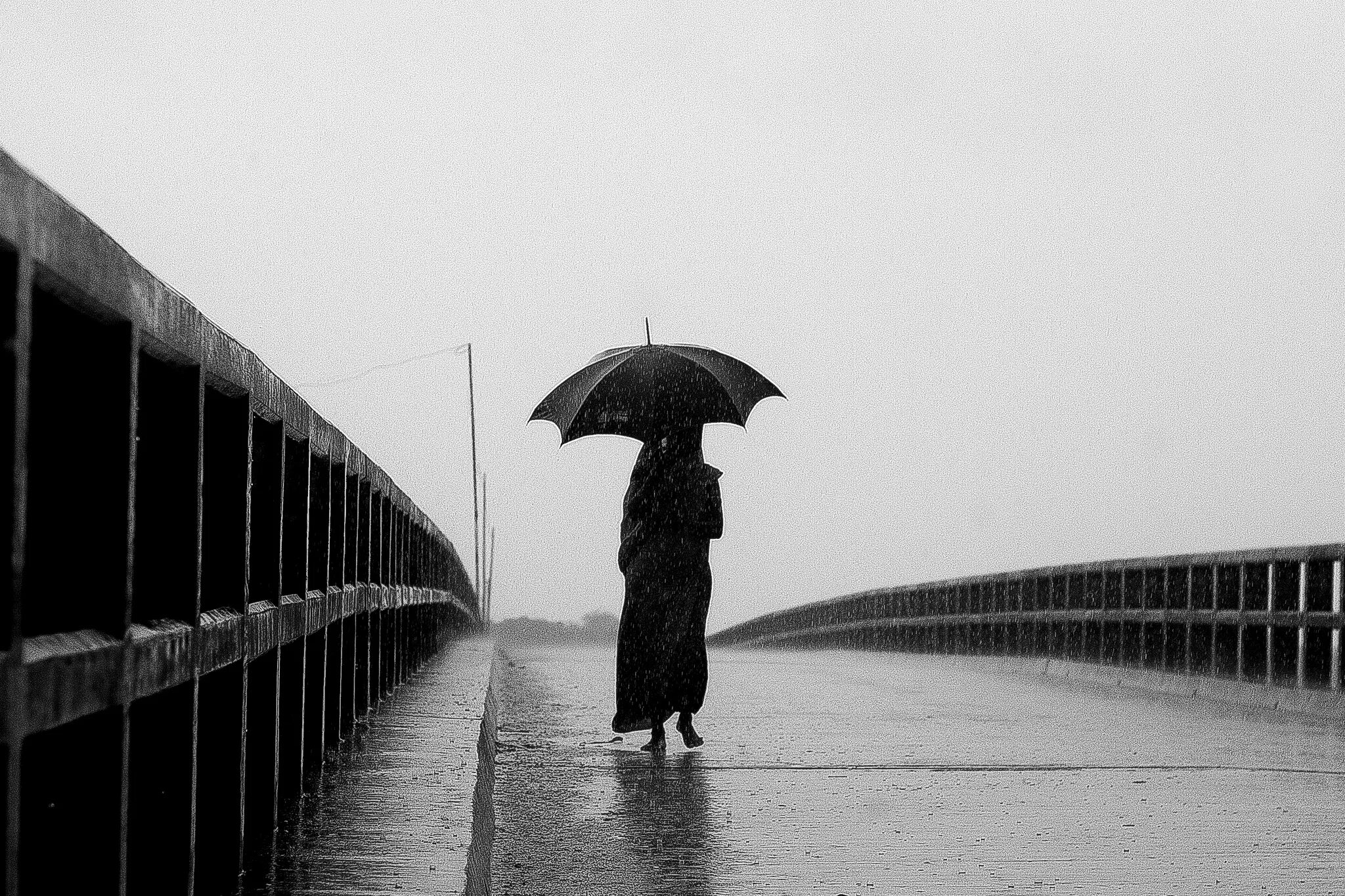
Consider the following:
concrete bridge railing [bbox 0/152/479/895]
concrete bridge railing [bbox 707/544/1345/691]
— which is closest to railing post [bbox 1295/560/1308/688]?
concrete bridge railing [bbox 707/544/1345/691]

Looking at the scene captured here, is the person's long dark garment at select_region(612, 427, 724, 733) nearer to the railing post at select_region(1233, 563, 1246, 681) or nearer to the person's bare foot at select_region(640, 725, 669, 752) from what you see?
the person's bare foot at select_region(640, 725, 669, 752)

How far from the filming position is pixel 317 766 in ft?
20.1

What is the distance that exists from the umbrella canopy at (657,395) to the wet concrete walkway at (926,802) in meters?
1.70

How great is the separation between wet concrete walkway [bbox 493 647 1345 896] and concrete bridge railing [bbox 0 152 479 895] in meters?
1.80

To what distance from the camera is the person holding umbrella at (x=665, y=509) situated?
33.7 feet

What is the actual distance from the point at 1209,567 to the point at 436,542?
5839 mm

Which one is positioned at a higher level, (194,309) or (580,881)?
(194,309)

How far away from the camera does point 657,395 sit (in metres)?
10.3

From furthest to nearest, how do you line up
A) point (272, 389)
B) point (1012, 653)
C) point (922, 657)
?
point (922, 657), point (1012, 653), point (272, 389)

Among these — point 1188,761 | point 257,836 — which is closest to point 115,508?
point 257,836

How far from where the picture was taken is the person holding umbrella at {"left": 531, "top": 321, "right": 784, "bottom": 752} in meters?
10.3

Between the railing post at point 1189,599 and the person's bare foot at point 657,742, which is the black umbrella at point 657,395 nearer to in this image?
the person's bare foot at point 657,742

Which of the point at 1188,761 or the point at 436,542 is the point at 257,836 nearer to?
the point at 1188,761

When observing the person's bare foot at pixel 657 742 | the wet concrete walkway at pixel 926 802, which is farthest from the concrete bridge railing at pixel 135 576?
the person's bare foot at pixel 657 742
